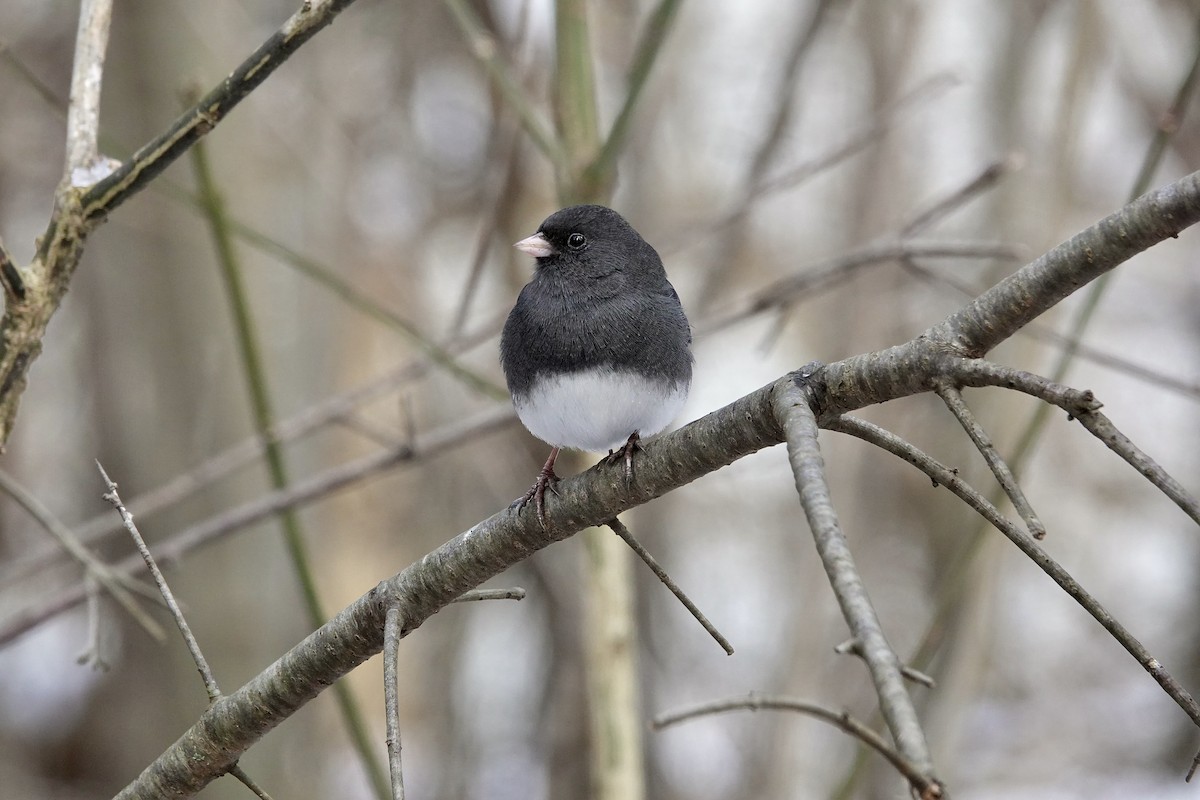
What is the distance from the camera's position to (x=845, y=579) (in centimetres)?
88

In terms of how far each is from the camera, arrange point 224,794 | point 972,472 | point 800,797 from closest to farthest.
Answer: point 972,472, point 224,794, point 800,797

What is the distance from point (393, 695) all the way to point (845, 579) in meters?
0.57

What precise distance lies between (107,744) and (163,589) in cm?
491

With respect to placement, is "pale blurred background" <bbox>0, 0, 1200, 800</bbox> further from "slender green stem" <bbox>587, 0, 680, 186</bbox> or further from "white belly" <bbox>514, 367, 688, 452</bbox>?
"white belly" <bbox>514, 367, 688, 452</bbox>

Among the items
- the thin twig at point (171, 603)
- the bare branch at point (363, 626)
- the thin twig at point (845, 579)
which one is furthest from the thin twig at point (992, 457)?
the thin twig at point (171, 603)

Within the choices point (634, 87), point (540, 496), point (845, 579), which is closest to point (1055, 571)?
point (845, 579)

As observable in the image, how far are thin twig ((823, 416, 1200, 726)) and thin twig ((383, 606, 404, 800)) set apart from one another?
0.57m

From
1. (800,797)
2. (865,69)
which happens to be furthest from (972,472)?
(865,69)

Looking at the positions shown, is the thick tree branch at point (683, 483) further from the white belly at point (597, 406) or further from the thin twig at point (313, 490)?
the thin twig at point (313, 490)

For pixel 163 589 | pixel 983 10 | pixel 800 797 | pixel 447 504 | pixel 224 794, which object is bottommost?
pixel 163 589

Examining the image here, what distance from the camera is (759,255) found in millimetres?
6270

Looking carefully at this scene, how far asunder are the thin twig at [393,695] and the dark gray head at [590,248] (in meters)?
1.13

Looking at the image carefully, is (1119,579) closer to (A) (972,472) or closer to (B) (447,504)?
(A) (972,472)

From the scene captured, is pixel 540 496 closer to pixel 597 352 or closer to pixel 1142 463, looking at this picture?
pixel 597 352
